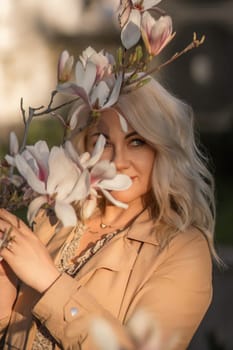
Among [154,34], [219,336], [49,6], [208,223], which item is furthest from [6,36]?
[154,34]

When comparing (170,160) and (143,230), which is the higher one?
(170,160)

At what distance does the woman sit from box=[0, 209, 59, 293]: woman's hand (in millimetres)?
139

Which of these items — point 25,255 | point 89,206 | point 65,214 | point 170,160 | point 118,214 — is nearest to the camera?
point 65,214

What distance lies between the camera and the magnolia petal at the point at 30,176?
1423 millimetres

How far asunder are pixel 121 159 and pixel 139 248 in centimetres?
20

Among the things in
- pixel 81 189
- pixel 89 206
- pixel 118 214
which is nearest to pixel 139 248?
pixel 118 214

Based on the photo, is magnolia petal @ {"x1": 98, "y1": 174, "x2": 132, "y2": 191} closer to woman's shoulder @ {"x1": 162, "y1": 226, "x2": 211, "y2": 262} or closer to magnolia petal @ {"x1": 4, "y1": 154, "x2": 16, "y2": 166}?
magnolia petal @ {"x1": 4, "y1": 154, "x2": 16, "y2": 166}

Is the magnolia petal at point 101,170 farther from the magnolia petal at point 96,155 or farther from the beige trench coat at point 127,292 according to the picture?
the beige trench coat at point 127,292

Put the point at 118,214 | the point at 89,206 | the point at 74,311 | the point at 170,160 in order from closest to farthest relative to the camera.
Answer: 1. the point at 89,206
2. the point at 74,311
3. the point at 170,160
4. the point at 118,214

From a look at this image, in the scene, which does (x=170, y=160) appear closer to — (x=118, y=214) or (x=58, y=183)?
(x=118, y=214)

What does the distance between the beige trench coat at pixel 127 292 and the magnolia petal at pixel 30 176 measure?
53 cm

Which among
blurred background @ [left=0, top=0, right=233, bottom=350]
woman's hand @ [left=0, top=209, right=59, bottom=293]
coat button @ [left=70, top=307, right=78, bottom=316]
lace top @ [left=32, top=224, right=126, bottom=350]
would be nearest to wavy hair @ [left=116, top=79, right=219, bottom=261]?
lace top @ [left=32, top=224, right=126, bottom=350]

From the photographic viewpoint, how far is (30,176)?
4.66 ft

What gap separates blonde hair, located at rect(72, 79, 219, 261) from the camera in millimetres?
2166
